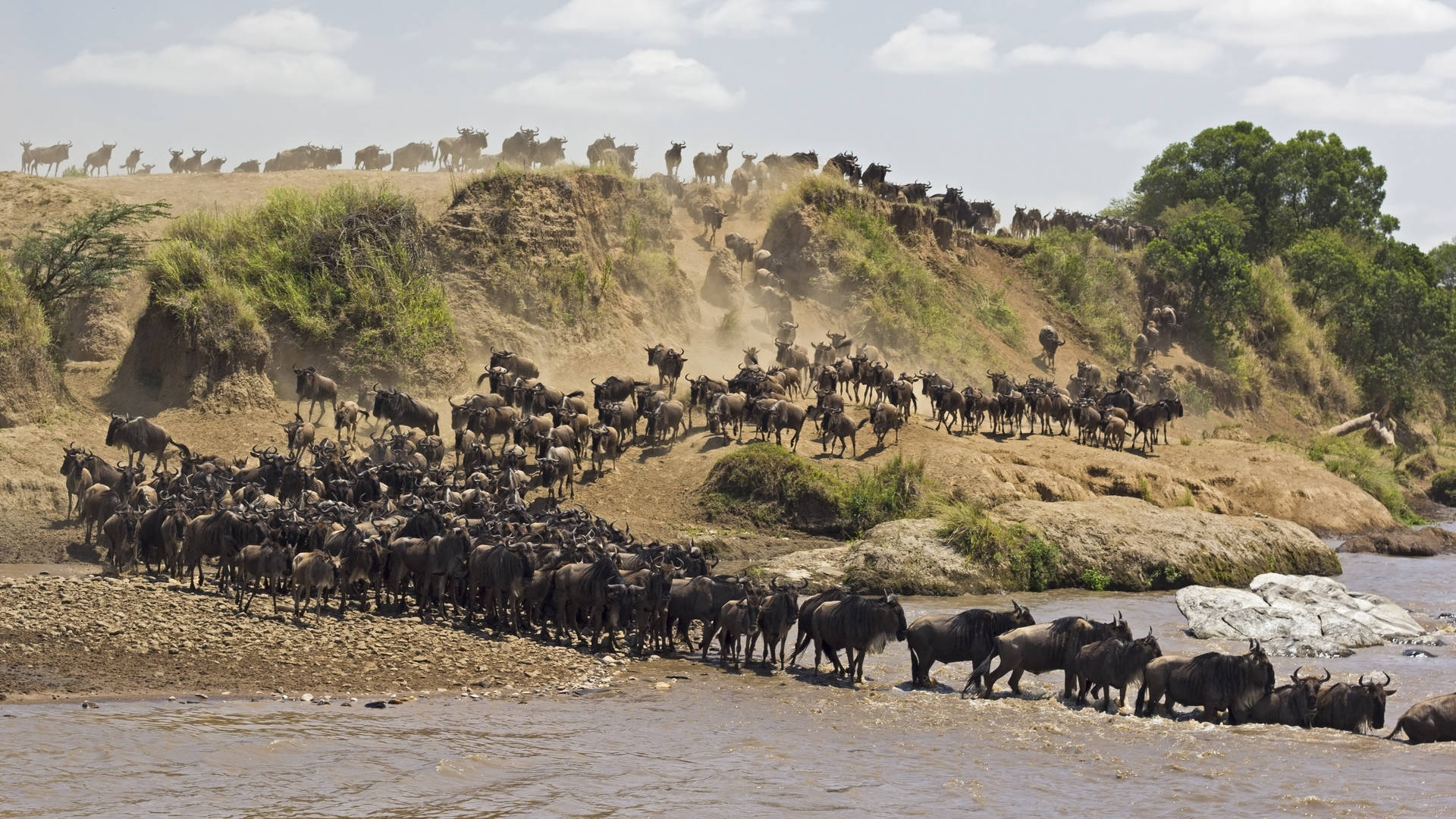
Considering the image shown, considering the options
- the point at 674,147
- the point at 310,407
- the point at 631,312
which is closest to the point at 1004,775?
the point at 310,407

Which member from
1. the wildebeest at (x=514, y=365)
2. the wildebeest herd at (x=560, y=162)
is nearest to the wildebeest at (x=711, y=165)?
the wildebeest herd at (x=560, y=162)

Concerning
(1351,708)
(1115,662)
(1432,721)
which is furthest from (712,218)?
(1432,721)

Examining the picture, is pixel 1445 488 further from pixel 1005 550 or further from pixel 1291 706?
pixel 1291 706

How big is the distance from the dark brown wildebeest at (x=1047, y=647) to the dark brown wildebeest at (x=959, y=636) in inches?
11.5

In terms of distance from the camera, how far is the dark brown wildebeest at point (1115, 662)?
13805mm

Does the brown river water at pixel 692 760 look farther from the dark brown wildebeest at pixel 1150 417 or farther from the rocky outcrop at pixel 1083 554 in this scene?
the dark brown wildebeest at pixel 1150 417

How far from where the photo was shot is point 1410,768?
1211cm

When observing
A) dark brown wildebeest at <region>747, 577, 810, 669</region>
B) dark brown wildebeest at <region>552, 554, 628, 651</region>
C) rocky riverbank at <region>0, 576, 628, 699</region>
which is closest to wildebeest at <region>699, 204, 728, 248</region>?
dark brown wildebeest at <region>552, 554, 628, 651</region>

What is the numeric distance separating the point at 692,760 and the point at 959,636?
13.1 ft

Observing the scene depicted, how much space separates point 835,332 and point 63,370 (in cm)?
2259

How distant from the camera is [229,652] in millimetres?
14609

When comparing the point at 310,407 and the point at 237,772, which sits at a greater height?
the point at 310,407

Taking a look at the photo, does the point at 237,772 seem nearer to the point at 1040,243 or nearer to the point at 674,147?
the point at 674,147

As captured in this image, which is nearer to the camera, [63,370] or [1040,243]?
[63,370]
